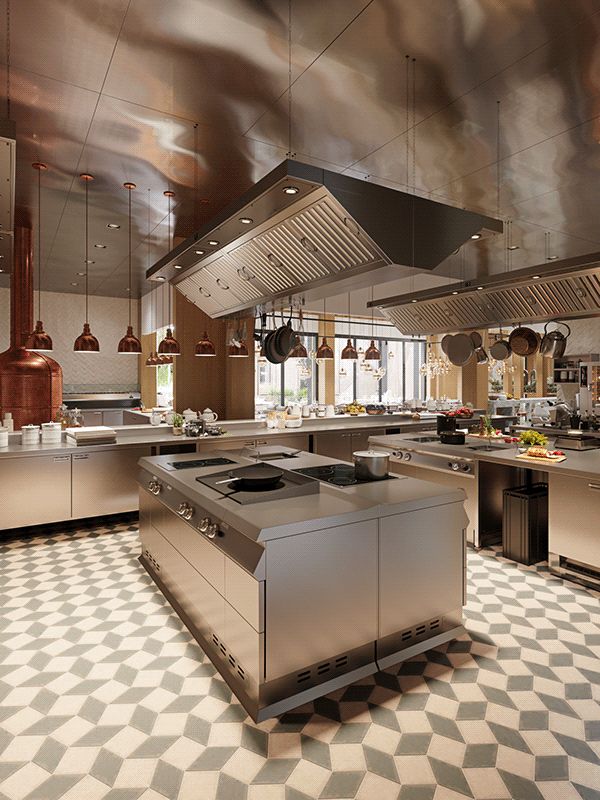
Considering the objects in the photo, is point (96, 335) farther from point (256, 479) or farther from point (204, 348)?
point (256, 479)

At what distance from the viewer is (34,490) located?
4.61 m

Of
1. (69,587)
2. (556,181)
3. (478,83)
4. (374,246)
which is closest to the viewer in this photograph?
(374,246)

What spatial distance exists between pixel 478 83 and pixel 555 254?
4711mm

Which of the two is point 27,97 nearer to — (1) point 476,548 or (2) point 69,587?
(2) point 69,587

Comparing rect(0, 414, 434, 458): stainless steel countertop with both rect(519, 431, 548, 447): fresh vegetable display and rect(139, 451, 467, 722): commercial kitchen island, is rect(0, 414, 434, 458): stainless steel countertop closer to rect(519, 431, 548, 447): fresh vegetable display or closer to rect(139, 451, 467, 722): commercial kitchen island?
rect(139, 451, 467, 722): commercial kitchen island

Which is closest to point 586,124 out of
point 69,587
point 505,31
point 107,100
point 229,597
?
point 505,31

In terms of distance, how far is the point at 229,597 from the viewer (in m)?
2.36

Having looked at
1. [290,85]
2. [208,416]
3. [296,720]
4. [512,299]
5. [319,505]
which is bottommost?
[296,720]

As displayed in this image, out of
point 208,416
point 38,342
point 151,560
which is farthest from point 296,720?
point 208,416

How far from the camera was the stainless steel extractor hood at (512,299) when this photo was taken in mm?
3617

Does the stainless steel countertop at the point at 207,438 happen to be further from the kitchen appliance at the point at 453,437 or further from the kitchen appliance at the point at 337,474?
the kitchen appliance at the point at 337,474

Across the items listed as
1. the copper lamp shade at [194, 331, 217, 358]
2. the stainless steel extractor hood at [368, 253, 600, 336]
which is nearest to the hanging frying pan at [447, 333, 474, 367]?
the stainless steel extractor hood at [368, 253, 600, 336]

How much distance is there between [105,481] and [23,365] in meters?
2.02

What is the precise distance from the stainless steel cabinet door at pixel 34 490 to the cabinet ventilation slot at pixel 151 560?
135cm
